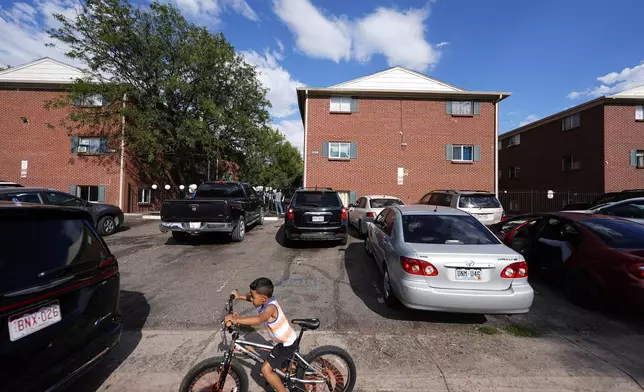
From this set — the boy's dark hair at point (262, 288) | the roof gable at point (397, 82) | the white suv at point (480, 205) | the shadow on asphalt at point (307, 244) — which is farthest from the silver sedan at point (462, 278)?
the roof gable at point (397, 82)

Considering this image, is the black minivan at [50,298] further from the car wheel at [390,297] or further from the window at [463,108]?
the window at [463,108]

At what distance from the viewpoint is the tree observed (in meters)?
17.2

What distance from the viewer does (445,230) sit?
451 cm

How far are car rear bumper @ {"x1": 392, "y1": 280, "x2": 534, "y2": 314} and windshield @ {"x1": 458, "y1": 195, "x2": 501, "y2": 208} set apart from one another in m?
6.24

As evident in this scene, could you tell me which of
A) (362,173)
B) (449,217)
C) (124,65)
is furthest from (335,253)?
(124,65)

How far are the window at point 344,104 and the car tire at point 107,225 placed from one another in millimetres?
12748

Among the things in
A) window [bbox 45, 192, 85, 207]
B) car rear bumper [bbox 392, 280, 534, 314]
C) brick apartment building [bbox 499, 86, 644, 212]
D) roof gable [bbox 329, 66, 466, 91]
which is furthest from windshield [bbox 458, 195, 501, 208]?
brick apartment building [bbox 499, 86, 644, 212]

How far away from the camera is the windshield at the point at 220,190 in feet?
33.7

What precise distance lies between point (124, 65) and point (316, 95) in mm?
11143

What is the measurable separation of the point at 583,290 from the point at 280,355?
15.8ft

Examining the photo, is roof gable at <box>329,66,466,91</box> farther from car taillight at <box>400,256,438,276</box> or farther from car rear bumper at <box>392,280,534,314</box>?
car rear bumper at <box>392,280,534,314</box>

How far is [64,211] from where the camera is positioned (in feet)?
8.34

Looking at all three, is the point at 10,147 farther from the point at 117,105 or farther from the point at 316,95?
the point at 316,95

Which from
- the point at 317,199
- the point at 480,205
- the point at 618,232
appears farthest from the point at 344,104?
the point at 618,232
